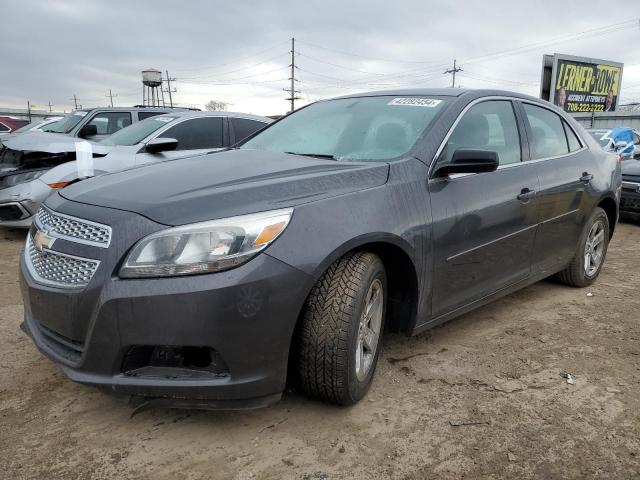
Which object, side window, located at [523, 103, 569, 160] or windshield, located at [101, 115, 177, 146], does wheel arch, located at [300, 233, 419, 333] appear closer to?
side window, located at [523, 103, 569, 160]

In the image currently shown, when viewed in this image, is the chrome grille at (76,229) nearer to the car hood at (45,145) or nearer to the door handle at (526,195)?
the door handle at (526,195)

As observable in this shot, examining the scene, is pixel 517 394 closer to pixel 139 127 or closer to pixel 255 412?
pixel 255 412

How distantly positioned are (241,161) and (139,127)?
15.6 feet

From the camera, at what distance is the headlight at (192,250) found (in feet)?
6.65

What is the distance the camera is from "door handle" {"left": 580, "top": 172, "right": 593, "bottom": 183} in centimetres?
417

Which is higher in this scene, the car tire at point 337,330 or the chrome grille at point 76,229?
the chrome grille at point 76,229

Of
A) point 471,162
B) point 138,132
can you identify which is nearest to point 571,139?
point 471,162

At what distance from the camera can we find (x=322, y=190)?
238cm

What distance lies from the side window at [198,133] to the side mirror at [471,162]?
4.62m

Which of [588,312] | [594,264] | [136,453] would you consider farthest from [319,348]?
[594,264]

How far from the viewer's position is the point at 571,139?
4273 mm

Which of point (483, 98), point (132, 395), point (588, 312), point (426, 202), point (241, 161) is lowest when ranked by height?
point (588, 312)

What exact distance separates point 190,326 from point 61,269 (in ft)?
2.14

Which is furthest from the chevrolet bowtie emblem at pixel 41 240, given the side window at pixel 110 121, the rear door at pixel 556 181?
the side window at pixel 110 121
